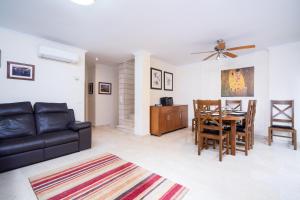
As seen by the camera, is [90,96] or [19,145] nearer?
[19,145]

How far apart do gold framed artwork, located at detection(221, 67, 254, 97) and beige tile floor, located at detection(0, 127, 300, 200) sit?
1.69 meters

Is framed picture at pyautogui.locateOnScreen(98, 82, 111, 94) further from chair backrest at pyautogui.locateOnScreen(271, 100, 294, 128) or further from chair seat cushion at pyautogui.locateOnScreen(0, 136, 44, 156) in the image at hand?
chair backrest at pyautogui.locateOnScreen(271, 100, 294, 128)

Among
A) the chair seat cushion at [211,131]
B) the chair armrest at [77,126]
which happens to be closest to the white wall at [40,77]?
Result: the chair armrest at [77,126]

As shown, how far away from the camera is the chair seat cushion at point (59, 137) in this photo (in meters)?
2.52

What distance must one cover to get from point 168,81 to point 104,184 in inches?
177

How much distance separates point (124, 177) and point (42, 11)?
282 cm

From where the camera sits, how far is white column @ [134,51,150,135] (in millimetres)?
4258

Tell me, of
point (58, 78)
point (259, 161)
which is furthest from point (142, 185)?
point (58, 78)

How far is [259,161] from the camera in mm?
2477

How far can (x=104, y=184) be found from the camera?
1.85 m

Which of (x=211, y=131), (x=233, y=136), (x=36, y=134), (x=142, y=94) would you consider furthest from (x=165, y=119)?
(x=36, y=134)

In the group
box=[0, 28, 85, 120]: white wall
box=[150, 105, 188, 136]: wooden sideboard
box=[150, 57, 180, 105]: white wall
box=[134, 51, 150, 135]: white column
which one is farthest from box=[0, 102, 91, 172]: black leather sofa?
box=[150, 57, 180, 105]: white wall

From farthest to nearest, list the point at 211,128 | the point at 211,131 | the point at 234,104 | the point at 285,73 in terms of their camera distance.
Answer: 1. the point at 234,104
2. the point at 285,73
3. the point at 211,131
4. the point at 211,128

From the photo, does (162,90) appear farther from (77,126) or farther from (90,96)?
(77,126)
